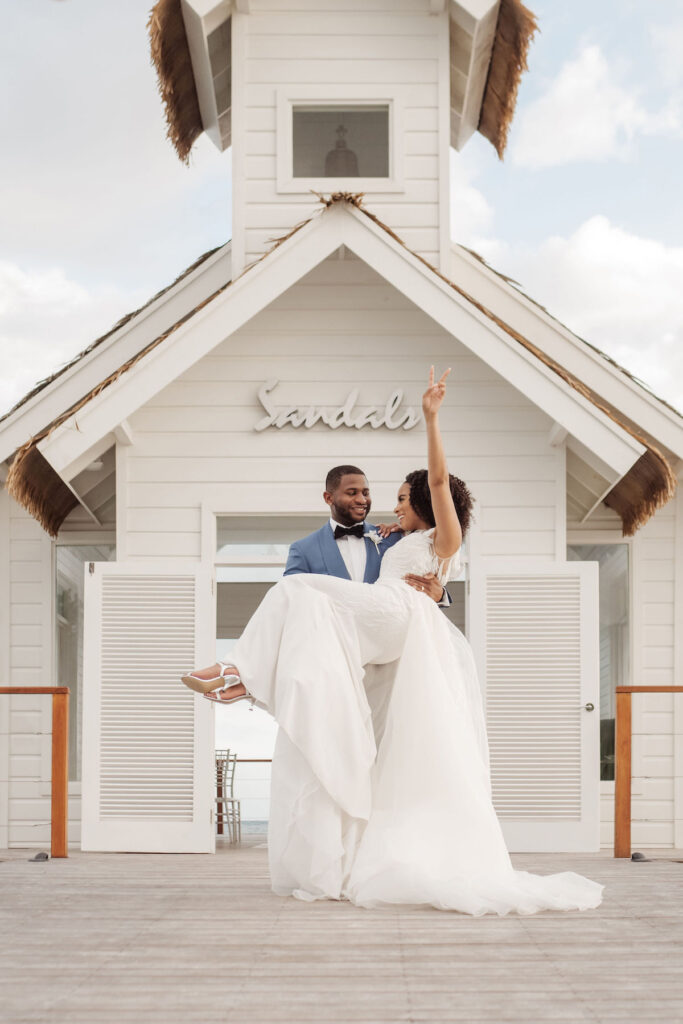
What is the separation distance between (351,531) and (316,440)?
261 centimetres

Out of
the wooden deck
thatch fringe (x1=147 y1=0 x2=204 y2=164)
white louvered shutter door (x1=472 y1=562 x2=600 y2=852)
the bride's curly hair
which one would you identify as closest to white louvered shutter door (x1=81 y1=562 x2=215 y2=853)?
white louvered shutter door (x1=472 y1=562 x2=600 y2=852)

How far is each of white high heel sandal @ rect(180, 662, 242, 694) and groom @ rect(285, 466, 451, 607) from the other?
0.98 meters

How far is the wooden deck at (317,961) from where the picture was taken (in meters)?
3.02

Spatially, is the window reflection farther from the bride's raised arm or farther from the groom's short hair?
the bride's raised arm

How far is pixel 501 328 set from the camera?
7918mm

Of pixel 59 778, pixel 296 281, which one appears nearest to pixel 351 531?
pixel 59 778

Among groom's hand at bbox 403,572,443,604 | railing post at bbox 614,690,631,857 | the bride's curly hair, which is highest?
the bride's curly hair

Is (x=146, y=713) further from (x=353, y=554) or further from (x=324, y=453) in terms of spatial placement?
(x=353, y=554)

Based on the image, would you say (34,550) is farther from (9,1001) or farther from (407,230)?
(9,1001)

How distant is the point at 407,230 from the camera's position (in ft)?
29.6

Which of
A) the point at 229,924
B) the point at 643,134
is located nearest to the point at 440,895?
the point at 229,924

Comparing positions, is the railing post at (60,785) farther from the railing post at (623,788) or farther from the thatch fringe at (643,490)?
the thatch fringe at (643,490)

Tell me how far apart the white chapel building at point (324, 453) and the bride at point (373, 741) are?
9.72ft

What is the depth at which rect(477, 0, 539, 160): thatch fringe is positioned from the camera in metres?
8.84
